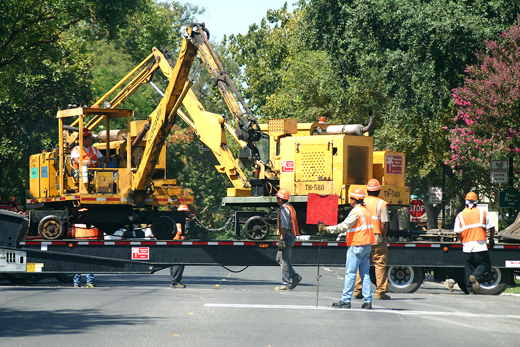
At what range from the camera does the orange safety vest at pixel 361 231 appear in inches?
436

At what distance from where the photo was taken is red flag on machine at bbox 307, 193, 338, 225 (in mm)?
13164

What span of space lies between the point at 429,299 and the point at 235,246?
387 cm

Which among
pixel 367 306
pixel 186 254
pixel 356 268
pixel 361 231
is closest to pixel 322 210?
pixel 361 231

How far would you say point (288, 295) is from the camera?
13.5 metres

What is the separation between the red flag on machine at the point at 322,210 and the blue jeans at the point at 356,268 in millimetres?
2019

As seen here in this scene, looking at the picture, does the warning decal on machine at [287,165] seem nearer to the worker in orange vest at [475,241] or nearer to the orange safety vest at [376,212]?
the worker in orange vest at [475,241]

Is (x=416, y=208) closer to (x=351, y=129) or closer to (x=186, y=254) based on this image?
(x=351, y=129)

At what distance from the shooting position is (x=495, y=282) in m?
14.8

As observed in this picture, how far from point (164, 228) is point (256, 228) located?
2.02 meters

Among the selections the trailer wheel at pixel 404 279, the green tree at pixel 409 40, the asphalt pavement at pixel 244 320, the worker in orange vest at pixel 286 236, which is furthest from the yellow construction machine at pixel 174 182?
the green tree at pixel 409 40

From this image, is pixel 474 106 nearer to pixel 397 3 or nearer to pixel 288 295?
pixel 397 3

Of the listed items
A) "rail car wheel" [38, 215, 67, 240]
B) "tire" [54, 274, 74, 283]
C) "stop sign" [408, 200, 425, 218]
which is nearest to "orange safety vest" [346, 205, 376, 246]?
"rail car wheel" [38, 215, 67, 240]

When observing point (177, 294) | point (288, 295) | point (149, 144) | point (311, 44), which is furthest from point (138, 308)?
point (311, 44)

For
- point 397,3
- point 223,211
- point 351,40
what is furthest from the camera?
point 223,211
